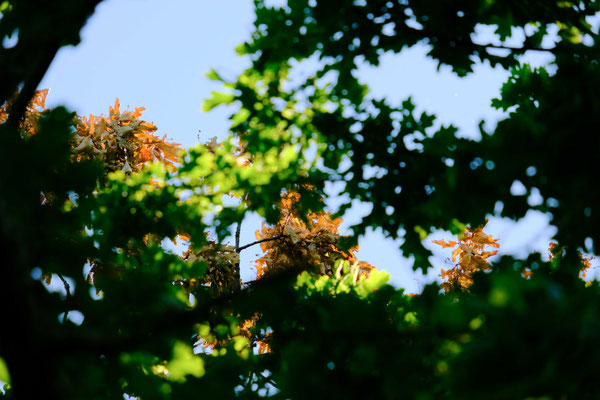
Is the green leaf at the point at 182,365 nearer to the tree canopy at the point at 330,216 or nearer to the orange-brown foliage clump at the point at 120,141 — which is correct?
the tree canopy at the point at 330,216

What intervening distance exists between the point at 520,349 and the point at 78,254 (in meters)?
2.53

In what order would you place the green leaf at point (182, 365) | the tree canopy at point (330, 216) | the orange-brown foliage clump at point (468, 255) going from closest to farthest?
the tree canopy at point (330, 216), the green leaf at point (182, 365), the orange-brown foliage clump at point (468, 255)

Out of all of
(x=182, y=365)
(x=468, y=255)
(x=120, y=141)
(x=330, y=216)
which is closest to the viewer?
(x=182, y=365)

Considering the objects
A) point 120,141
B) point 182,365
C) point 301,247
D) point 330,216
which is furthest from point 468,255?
point 120,141

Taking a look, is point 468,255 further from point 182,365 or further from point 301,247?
point 182,365

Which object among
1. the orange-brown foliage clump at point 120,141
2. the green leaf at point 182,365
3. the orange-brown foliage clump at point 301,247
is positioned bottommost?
the green leaf at point 182,365

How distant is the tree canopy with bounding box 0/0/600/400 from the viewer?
1.55m

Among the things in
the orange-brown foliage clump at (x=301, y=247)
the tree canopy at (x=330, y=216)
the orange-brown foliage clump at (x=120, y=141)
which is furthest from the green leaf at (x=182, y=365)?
the orange-brown foliage clump at (x=120, y=141)

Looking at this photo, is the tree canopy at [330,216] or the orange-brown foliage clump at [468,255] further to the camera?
the orange-brown foliage clump at [468,255]

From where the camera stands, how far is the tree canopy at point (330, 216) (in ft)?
5.08

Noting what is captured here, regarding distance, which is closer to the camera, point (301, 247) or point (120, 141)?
point (301, 247)

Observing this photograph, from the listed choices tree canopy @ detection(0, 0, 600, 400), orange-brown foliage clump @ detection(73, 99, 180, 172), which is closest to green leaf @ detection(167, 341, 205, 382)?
tree canopy @ detection(0, 0, 600, 400)

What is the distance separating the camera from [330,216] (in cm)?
363

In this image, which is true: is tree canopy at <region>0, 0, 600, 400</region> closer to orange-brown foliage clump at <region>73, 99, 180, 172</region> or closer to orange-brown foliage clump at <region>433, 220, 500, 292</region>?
orange-brown foliage clump at <region>433, 220, 500, 292</region>
